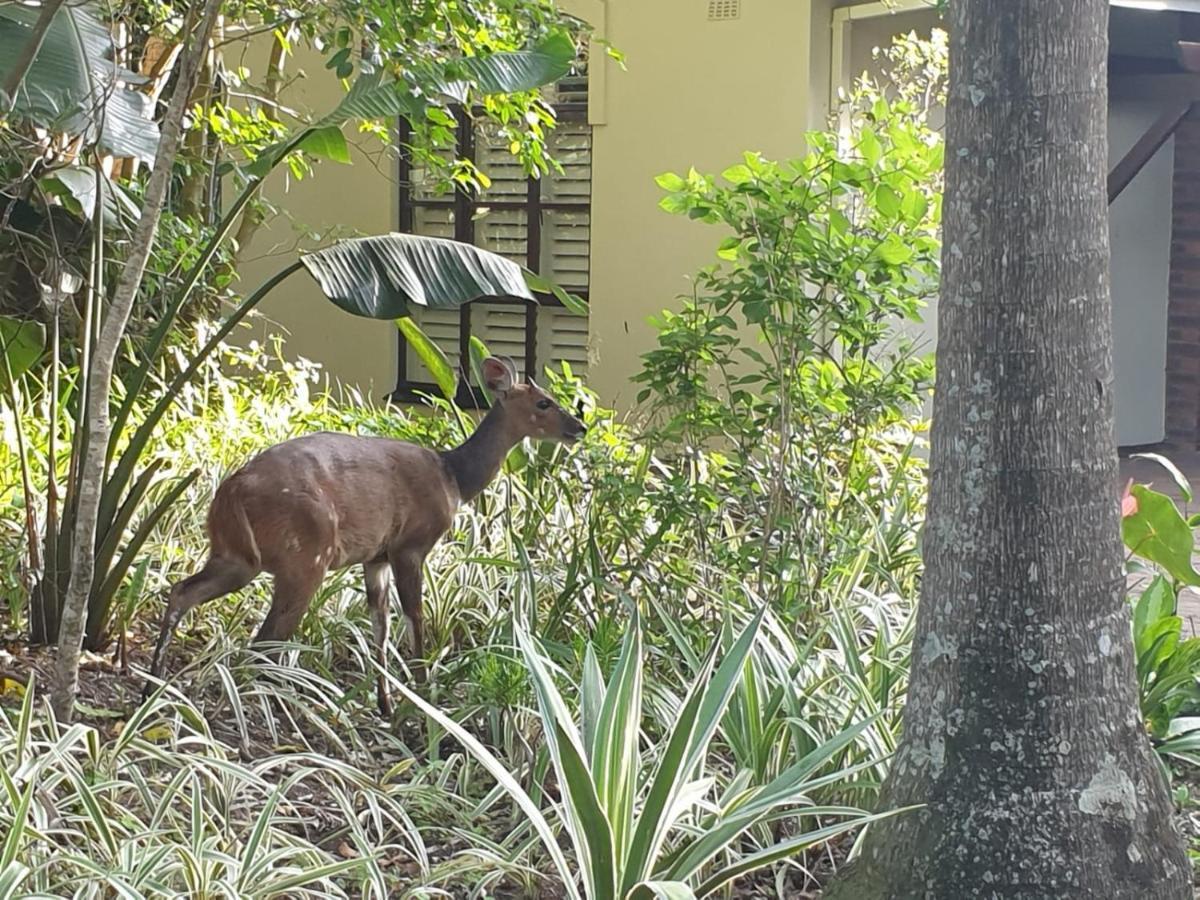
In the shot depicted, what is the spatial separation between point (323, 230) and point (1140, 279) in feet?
25.1

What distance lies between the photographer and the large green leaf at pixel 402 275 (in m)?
5.73

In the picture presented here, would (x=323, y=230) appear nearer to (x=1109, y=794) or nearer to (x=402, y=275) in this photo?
(x=402, y=275)

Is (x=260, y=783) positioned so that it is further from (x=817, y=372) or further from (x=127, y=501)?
(x=817, y=372)

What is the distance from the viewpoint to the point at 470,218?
12.8 metres

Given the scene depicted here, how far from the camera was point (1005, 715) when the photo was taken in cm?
365

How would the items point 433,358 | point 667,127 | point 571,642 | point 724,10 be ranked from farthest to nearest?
point 667,127 → point 724,10 → point 433,358 → point 571,642

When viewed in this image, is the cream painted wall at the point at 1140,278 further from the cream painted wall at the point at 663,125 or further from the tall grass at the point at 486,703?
the tall grass at the point at 486,703

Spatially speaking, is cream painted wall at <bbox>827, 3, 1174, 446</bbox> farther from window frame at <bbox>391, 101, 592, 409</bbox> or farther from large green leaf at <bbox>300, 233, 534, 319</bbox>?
large green leaf at <bbox>300, 233, 534, 319</bbox>

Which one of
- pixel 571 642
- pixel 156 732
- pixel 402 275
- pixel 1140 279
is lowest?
pixel 156 732

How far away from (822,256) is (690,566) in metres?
1.48

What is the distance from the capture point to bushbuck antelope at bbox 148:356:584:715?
17.7 ft

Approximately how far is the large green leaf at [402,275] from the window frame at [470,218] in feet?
20.1

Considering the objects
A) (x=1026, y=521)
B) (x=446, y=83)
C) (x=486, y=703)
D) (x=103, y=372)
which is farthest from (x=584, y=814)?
(x=446, y=83)

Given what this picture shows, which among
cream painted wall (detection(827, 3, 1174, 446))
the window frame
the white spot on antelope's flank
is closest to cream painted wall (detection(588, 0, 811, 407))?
the window frame
